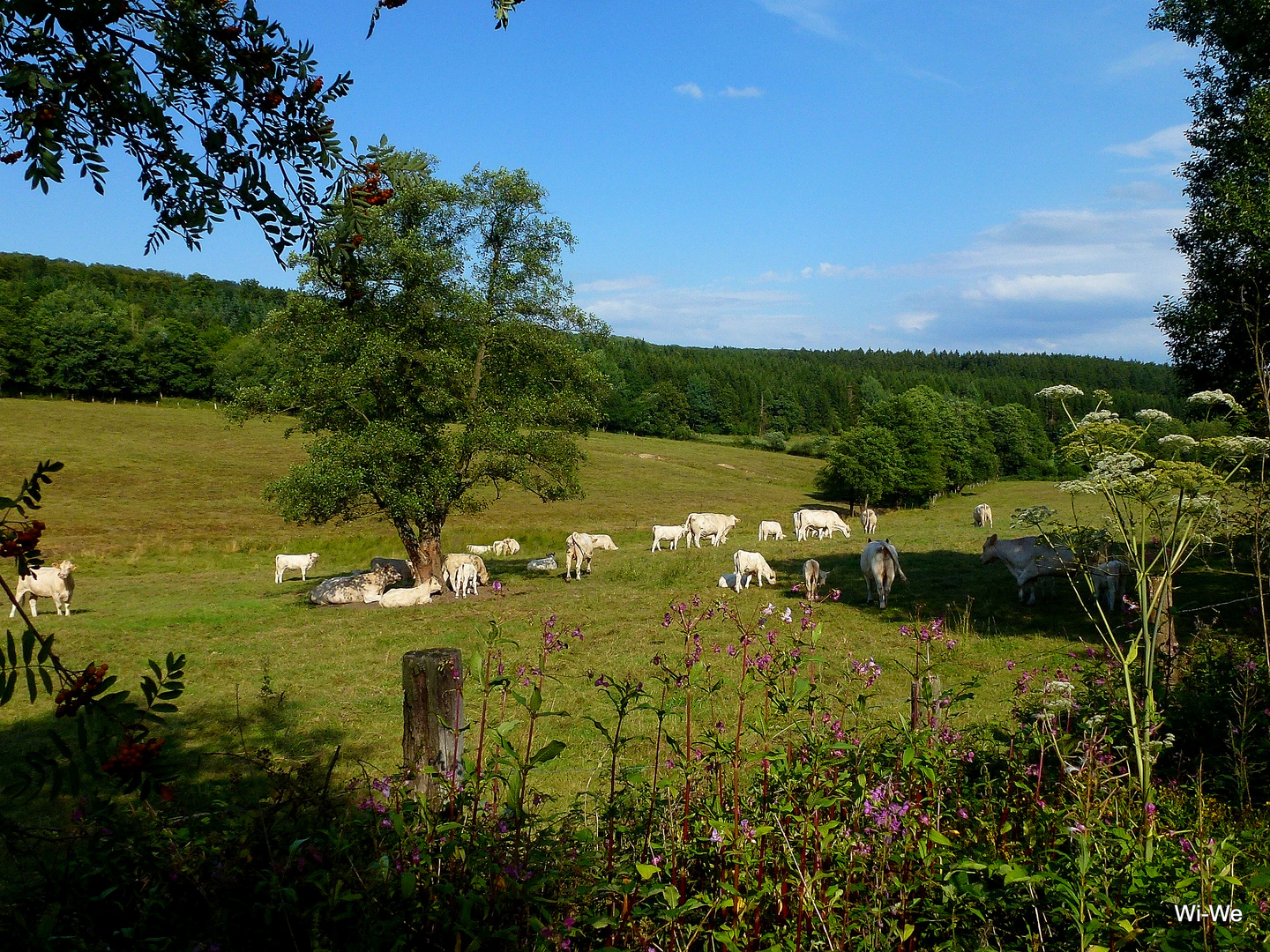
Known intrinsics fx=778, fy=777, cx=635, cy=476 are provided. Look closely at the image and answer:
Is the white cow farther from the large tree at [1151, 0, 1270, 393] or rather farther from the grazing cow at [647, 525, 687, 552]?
the large tree at [1151, 0, 1270, 393]

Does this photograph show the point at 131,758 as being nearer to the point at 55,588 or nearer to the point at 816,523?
the point at 55,588

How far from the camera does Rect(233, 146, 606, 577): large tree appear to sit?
18750 mm

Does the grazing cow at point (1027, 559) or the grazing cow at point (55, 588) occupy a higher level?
the grazing cow at point (1027, 559)

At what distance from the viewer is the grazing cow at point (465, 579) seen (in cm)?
2111

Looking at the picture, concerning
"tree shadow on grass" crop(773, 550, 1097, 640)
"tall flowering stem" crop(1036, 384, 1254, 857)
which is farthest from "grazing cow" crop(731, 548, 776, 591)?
"tall flowering stem" crop(1036, 384, 1254, 857)

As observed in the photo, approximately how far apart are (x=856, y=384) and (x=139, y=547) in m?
138

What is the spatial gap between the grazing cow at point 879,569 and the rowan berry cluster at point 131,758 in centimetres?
1617

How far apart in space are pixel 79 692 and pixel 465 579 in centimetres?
1984

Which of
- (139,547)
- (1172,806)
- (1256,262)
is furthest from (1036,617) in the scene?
(139,547)

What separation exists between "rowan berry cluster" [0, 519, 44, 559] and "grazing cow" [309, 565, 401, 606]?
65.5 feet

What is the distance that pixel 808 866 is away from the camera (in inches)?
128

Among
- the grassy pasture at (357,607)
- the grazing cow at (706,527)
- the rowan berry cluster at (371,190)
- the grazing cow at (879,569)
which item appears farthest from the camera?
the grazing cow at (706,527)

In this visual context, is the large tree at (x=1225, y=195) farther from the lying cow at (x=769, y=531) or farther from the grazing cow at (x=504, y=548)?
the grazing cow at (x=504, y=548)

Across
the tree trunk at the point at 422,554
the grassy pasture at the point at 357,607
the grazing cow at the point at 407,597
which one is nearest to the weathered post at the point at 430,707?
the grassy pasture at the point at 357,607
